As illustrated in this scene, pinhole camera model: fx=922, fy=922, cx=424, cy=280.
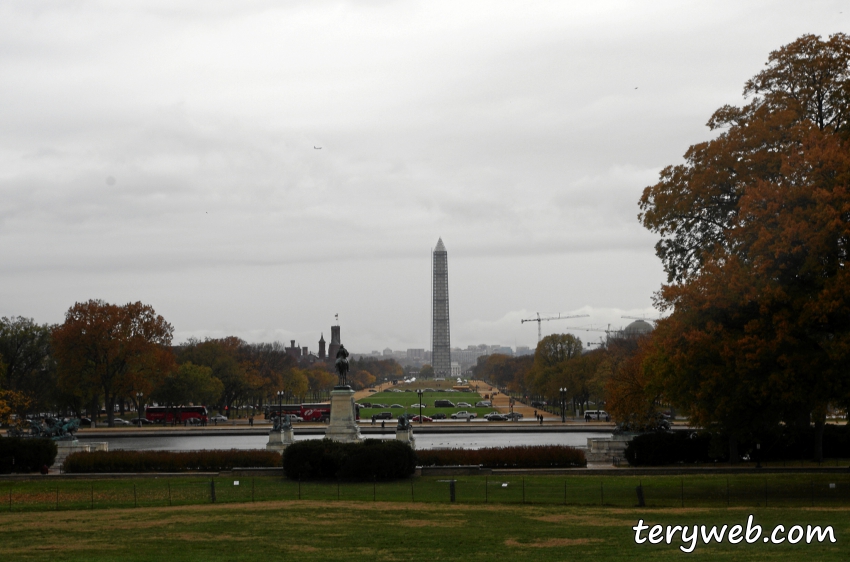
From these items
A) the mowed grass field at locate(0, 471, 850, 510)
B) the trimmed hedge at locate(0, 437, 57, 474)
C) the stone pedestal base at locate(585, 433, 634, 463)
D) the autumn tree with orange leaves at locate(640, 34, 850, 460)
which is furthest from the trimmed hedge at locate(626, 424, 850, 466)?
the trimmed hedge at locate(0, 437, 57, 474)

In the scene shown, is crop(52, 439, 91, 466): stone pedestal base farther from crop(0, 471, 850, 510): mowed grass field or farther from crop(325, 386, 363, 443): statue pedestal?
crop(325, 386, 363, 443): statue pedestal

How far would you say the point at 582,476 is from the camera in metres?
34.6

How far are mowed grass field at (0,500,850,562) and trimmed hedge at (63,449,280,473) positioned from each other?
33.6 feet

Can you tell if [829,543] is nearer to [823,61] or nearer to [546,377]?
[823,61]

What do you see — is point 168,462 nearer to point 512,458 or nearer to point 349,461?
point 349,461

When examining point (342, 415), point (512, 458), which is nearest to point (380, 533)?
point (512, 458)

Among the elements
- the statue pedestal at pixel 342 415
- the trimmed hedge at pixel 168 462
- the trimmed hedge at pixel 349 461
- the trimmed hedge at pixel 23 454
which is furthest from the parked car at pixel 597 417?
the trimmed hedge at pixel 23 454

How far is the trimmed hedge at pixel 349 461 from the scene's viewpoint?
33.7 m

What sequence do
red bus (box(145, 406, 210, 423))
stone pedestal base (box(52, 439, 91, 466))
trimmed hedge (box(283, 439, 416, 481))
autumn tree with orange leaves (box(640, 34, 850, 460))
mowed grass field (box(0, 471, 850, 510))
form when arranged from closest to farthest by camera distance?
autumn tree with orange leaves (box(640, 34, 850, 460)), mowed grass field (box(0, 471, 850, 510)), trimmed hedge (box(283, 439, 416, 481)), stone pedestal base (box(52, 439, 91, 466)), red bus (box(145, 406, 210, 423))

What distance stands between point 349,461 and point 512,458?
7.65 m

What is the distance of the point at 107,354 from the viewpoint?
79438mm

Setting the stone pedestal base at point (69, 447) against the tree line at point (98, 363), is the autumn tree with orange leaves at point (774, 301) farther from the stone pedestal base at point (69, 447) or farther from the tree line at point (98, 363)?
the tree line at point (98, 363)

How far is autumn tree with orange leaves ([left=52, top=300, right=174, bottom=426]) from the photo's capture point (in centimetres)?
7862

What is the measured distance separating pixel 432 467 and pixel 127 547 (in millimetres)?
17145
